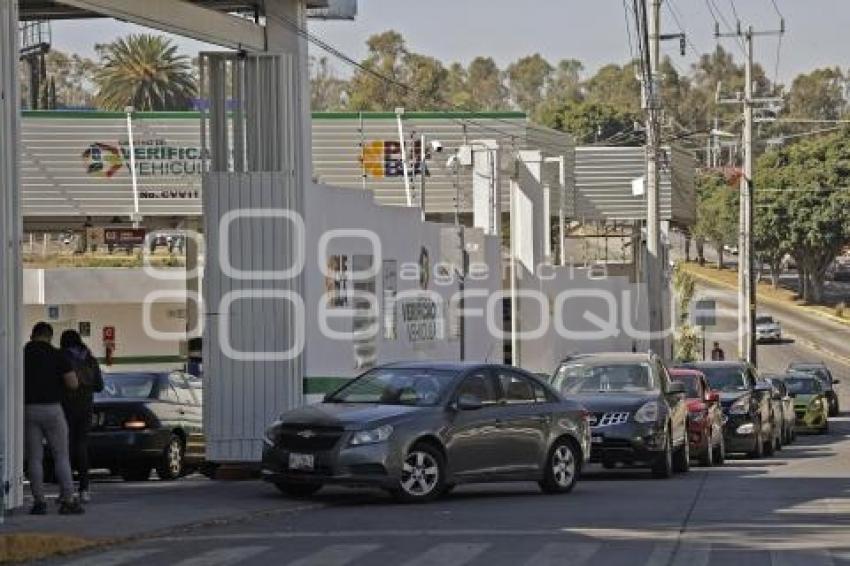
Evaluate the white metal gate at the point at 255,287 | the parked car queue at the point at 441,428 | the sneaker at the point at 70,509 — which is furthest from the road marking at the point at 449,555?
the white metal gate at the point at 255,287

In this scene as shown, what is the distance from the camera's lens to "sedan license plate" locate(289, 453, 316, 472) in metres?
→ 17.8

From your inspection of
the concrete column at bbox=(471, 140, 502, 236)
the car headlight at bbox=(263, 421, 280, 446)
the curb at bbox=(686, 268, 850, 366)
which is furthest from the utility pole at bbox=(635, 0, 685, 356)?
the curb at bbox=(686, 268, 850, 366)

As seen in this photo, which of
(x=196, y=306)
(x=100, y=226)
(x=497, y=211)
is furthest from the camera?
(x=100, y=226)

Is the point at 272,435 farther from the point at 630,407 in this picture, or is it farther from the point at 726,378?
the point at 726,378

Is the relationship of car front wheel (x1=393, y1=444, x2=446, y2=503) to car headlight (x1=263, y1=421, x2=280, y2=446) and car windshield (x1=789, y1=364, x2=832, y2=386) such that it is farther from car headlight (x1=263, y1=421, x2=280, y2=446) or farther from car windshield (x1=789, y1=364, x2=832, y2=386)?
car windshield (x1=789, y1=364, x2=832, y2=386)

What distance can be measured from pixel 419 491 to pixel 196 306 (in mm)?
17791

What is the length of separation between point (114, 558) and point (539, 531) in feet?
12.7

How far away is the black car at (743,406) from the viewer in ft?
102

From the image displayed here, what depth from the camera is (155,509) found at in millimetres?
17484

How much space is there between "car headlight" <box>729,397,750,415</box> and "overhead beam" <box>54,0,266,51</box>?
12792 millimetres

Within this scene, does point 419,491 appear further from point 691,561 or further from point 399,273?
point 399,273

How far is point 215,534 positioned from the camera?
1539 cm

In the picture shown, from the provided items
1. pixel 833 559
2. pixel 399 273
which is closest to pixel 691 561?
pixel 833 559

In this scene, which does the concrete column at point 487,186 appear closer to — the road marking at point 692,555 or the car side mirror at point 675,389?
the car side mirror at point 675,389
